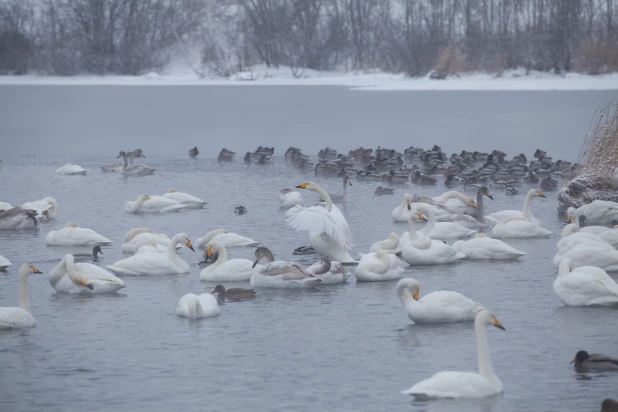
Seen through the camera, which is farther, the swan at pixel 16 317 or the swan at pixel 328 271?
the swan at pixel 328 271

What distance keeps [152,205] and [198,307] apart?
6.78m

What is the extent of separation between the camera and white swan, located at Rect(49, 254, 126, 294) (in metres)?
9.84

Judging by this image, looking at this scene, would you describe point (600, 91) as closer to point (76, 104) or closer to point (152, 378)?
point (76, 104)

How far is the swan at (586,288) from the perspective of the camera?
8922 millimetres

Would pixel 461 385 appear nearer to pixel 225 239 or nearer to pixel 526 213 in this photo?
pixel 225 239

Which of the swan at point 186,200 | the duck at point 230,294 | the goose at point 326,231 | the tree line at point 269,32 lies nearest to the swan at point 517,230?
the goose at point 326,231

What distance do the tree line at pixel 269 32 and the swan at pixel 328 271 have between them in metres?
42.2

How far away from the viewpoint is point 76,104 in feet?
150

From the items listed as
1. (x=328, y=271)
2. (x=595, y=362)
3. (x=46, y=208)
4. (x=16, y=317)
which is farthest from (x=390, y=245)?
(x=46, y=208)

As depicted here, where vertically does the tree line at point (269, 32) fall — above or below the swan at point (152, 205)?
above

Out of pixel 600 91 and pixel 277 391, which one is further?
pixel 600 91

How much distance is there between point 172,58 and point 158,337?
6588 cm

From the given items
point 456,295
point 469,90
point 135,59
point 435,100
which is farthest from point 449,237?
point 135,59

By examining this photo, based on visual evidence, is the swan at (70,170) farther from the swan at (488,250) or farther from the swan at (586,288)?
the swan at (586,288)
